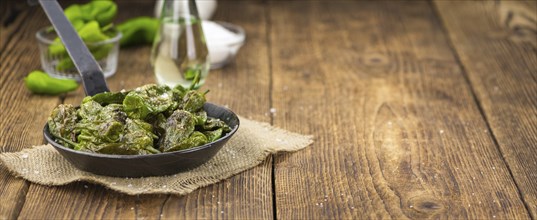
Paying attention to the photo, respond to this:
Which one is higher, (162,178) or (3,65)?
(162,178)

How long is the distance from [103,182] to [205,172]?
0.51 feet

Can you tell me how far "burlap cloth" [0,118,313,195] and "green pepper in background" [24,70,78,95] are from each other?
1.19ft

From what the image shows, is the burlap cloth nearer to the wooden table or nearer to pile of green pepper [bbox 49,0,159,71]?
the wooden table

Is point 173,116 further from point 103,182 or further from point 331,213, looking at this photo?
point 331,213

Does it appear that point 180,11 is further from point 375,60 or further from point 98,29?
point 375,60

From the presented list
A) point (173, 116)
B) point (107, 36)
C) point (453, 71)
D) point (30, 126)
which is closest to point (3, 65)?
point (107, 36)

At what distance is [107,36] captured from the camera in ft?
6.57

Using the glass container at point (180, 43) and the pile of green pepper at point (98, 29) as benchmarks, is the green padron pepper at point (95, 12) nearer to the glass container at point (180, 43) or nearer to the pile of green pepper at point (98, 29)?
the pile of green pepper at point (98, 29)

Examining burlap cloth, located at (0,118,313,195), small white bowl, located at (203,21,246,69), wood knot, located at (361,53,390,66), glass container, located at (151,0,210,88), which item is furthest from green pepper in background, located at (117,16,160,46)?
burlap cloth, located at (0,118,313,195)

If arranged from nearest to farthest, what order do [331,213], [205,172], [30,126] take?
1. [331,213]
2. [205,172]
3. [30,126]

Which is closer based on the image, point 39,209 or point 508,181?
point 39,209

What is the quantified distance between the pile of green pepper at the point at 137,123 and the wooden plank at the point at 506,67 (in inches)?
19.2

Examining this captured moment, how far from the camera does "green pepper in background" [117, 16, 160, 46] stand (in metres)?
2.16

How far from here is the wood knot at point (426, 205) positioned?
49.5 inches
